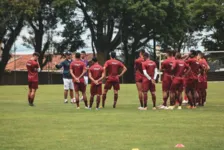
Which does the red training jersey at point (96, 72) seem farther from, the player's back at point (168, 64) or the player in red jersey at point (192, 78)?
the player in red jersey at point (192, 78)

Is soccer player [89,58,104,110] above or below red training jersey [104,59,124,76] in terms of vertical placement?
below

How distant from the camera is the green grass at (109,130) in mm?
11242

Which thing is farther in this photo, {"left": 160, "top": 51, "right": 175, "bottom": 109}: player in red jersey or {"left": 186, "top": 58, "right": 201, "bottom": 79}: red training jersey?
{"left": 186, "top": 58, "right": 201, "bottom": 79}: red training jersey

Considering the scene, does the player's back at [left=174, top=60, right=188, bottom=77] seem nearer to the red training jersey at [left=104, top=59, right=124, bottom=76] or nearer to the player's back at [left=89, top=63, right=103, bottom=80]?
the red training jersey at [left=104, top=59, right=124, bottom=76]

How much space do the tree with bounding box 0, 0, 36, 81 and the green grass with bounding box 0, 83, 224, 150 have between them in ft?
135

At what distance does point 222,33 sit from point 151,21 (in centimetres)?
1573

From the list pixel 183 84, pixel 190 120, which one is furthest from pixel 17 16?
pixel 190 120

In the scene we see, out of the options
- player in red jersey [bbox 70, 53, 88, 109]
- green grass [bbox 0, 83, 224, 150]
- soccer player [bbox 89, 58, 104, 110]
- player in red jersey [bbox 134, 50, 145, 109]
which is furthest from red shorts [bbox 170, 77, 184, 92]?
player in red jersey [bbox 70, 53, 88, 109]

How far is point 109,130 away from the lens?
44.6ft

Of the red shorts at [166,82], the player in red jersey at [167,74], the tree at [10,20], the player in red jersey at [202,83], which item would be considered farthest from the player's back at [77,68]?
the tree at [10,20]

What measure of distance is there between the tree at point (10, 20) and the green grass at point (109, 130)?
41116 mm

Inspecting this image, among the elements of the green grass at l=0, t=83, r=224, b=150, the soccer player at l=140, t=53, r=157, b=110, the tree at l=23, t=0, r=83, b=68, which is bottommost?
the green grass at l=0, t=83, r=224, b=150

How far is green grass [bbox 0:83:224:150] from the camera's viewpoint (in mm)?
11242

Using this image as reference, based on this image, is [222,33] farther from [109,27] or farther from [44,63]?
[44,63]
